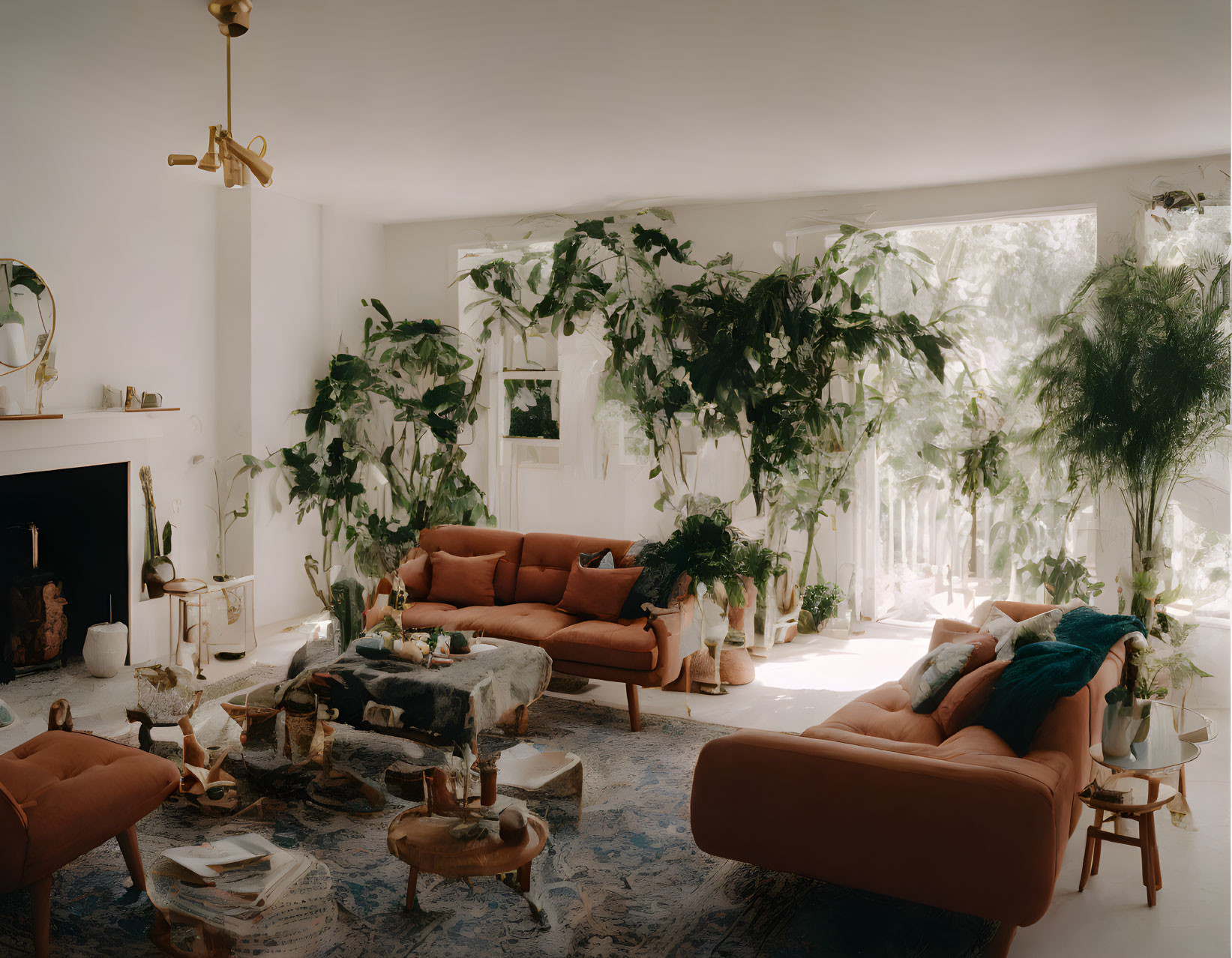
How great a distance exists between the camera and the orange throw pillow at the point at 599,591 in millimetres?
5074

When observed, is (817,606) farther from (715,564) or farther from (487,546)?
(487,546)

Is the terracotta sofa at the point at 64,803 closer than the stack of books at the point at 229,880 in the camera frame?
Yes

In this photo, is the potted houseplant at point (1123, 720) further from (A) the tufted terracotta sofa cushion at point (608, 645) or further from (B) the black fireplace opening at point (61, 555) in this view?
(B) the black fireplace opening at point (61, 555)

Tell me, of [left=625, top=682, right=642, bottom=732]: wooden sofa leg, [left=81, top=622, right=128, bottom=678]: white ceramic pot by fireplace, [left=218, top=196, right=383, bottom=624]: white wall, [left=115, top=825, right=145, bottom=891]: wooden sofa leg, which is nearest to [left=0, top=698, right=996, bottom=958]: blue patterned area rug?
[left=115, top=825, right=145, bottom=891]: wooden sofa leg

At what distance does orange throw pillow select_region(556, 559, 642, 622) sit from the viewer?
507cm

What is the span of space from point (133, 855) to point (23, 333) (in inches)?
121

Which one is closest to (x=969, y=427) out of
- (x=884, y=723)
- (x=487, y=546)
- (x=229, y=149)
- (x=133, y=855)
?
(x=884, y=723)

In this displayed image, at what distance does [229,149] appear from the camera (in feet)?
10.9

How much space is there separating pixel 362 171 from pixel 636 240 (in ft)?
5.57

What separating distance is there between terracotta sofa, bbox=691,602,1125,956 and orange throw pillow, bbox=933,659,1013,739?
21 centimetres

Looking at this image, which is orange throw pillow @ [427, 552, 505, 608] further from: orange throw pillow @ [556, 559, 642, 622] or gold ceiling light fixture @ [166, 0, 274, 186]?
gold ceiling light fixture @ [166, 0, 274, 186]

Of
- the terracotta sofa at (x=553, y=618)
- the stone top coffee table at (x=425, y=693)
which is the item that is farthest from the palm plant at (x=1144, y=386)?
the stone top coffee table at (x=425, y=693)

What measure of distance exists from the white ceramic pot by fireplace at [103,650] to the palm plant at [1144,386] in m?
5.38

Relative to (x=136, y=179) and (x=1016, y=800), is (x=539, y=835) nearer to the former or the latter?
(x=1016, y=800)
